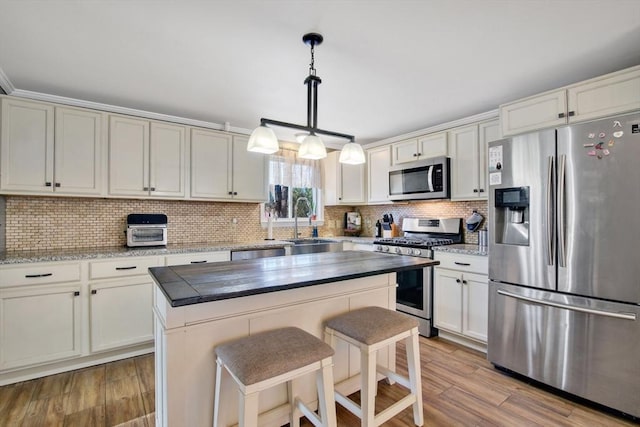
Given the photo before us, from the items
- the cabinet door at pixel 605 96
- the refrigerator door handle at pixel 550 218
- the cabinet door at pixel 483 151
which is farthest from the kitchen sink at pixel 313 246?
the cabinet door at pixel 605 96

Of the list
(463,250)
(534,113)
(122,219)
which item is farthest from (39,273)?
(534,113)

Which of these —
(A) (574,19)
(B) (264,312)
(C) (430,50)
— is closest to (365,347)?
(B) (264,312)

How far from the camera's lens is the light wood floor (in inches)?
73.1

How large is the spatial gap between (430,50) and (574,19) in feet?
2.46

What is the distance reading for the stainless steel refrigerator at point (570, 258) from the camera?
185 cm

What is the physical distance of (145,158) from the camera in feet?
9.96

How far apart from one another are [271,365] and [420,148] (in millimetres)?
3103

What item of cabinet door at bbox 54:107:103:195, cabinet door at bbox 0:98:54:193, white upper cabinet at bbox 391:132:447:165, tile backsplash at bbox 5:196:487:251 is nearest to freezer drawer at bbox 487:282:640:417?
tile backsplash at bbox 5:196:487:251

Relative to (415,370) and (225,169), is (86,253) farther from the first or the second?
(415,370)

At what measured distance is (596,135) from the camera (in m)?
1.95

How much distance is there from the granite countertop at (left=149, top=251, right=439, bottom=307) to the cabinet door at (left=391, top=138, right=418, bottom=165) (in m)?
1.89

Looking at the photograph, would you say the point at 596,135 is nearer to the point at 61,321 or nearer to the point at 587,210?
the point at 587,210

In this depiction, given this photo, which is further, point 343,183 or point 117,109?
point 343,183

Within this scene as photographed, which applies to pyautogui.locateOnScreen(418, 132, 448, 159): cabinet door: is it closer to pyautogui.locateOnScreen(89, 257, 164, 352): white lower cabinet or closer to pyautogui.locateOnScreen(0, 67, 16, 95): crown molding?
pyautogui.locateOnScreen(89, 257, 164, 352): white lower cabinet
